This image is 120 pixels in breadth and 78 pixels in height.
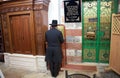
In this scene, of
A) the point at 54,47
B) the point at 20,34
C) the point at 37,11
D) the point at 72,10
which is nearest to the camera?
the point at 54,47

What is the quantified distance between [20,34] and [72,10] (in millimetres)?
1899

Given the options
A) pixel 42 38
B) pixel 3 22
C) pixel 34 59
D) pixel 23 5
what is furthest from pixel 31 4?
pixel 34 59

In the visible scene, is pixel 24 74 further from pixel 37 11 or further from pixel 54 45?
pixel 37 11

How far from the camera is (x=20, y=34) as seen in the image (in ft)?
13.1

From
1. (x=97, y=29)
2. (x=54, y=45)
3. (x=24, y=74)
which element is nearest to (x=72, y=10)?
(x=97, y=29)

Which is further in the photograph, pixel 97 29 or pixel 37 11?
pixel 97 29

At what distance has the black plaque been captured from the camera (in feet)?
12.2

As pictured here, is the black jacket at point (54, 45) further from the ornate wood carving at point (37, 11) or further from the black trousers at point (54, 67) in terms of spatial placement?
the ornate wood carving at point (37, 11)

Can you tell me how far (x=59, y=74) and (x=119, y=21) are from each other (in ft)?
7.43

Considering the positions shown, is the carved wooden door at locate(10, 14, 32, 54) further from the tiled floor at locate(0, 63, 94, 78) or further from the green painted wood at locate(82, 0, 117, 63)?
the green painted wood at locate(82, 0, 117, 63)

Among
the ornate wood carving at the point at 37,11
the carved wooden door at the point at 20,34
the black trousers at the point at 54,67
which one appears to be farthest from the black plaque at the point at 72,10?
the black trousers at the point at 54,67

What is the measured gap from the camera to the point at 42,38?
366 centimetres

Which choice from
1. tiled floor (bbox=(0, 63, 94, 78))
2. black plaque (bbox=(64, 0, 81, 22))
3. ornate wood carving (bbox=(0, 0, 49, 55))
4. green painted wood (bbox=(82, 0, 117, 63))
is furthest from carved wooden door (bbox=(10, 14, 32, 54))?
green painted wood (bbox=(82, 0, 117, 63))

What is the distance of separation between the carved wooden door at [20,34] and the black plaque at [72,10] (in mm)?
1256
